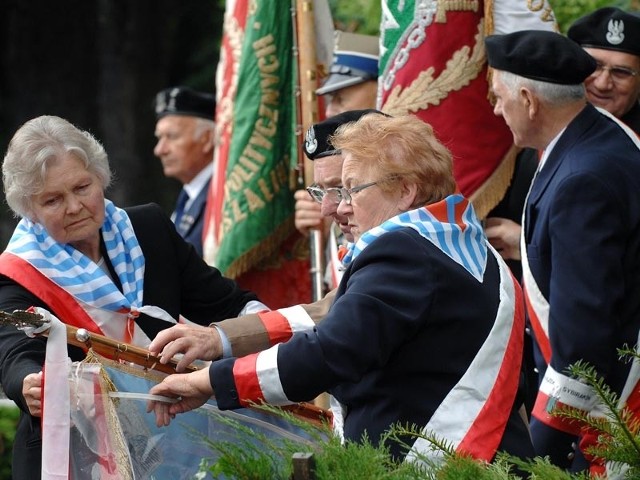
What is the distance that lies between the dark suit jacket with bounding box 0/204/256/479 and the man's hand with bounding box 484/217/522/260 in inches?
45.6

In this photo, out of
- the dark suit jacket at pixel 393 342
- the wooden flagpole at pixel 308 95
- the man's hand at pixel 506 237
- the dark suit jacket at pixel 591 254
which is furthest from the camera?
the wooden flagpole at pixel 308 95

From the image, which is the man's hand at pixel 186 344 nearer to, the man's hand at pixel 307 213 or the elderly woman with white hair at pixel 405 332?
the elderly woman with white hair at pixel 405 332

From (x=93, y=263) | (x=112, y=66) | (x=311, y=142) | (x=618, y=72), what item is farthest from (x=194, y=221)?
(x=112, y=66)

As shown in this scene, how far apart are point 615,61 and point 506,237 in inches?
32.2

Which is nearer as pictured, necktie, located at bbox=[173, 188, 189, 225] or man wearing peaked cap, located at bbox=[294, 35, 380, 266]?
man wearing peaked cap, located at bbox=[294, 35, 380, 266]

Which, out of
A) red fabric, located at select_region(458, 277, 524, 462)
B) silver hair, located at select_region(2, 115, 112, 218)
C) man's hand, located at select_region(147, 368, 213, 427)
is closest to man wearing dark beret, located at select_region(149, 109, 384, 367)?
man's hand, located at select_region(147, 368, 213, 427)

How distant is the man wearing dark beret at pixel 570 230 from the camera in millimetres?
4559

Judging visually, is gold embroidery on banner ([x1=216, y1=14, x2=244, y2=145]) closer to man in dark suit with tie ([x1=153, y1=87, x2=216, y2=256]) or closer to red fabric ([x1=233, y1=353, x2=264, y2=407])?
man in dark suit with tie ([x1=153, y1=87, x2=216, y2=256])

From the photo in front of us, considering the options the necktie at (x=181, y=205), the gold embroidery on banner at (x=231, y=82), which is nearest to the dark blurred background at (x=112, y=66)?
the necktie at (x=181, y=205)

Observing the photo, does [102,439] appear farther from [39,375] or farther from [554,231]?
[554,231]

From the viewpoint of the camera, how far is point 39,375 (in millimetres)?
3906

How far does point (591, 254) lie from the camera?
4543mm

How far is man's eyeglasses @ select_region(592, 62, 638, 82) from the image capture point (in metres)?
5.54

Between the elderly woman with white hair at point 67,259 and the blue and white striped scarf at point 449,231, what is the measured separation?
36.8 inches
